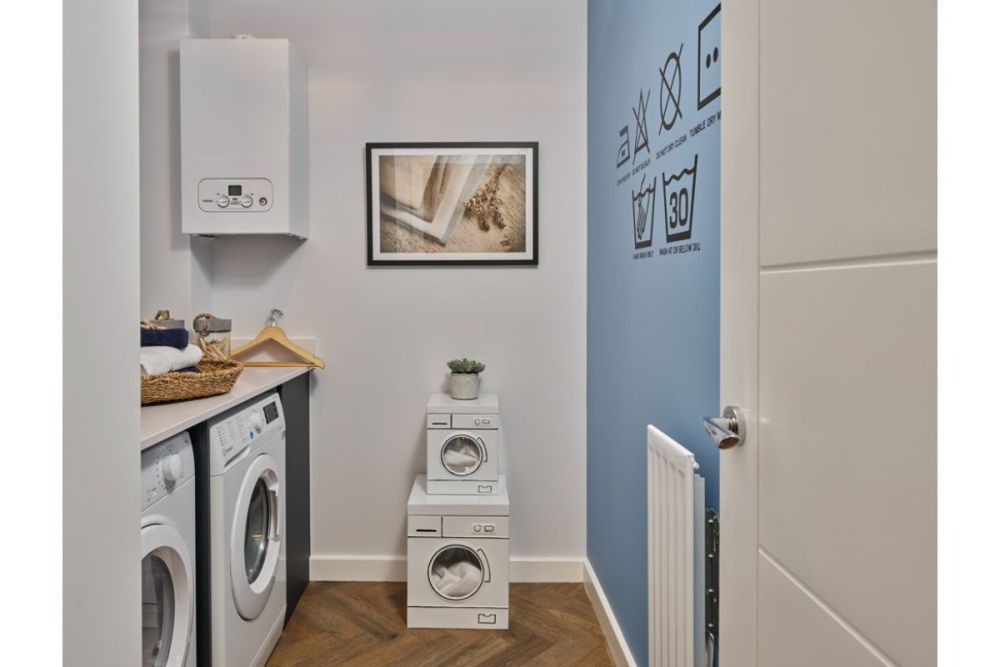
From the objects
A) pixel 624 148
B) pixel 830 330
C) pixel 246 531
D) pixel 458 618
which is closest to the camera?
pixel 830 330

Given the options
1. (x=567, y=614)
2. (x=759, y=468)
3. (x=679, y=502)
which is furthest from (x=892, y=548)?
(x=567, y=614)

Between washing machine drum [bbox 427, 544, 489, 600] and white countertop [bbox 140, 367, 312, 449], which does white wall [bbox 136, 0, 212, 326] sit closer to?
white countertop [bbox 140, 367, 312, 449]

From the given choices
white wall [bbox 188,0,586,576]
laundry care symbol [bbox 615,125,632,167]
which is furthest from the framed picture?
laundry care symbol [bbox 615,125,632,167]

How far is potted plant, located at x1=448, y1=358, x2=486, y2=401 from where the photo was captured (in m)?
2.75

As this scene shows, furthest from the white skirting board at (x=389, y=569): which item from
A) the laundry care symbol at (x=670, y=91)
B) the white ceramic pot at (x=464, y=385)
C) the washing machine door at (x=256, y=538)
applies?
the laundry care symbol at (x=670, y=91)

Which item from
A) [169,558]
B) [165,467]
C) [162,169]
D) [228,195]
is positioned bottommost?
Result: [169,558]

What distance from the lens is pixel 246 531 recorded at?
206 centimetres

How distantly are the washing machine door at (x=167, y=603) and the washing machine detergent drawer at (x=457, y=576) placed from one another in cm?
98

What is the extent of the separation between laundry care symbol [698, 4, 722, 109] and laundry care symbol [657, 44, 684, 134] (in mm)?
146

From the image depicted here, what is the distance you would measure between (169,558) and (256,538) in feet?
2.30

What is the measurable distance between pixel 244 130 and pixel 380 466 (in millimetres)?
1510

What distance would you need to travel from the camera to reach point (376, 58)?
9.43 feet

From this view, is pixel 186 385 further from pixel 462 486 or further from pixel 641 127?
pixel 641 127

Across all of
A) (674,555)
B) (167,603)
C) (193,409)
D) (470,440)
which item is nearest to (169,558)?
(167,603)
